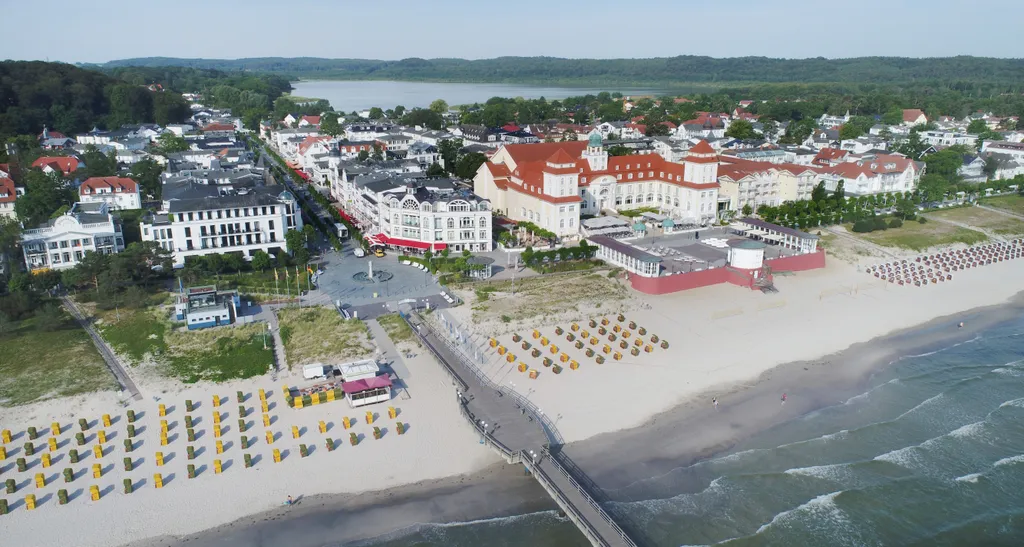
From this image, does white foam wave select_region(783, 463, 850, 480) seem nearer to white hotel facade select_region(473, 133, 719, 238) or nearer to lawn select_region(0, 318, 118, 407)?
lawn select_region(0, 318, 118, 407)

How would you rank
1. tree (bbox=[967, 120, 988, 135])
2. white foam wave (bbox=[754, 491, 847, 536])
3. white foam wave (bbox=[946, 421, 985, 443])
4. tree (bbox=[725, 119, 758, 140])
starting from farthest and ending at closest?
1. tree (bbox=[967, 120, 988, 135])
2. tree (bbox=[725, 119, 758, 140])
3. white foam wave (bbox=[946, 421, 985, 443])
4. white foam wave (bbox=[754, 491, 847, 536])

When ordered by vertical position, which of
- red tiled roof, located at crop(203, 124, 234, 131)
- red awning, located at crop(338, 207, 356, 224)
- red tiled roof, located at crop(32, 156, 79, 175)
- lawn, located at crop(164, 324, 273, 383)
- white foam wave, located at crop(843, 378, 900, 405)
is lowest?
white foam wave, located at crop(843, 378, 900, 405)

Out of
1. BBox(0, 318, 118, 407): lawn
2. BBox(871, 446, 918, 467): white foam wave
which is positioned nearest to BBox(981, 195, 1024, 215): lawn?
BBox(871, 446, 918, 467): white foam wave

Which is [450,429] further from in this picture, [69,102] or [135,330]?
[69,102]

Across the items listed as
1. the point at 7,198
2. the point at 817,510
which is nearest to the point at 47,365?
the point at 7,198

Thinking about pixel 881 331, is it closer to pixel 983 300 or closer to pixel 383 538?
pixel 983 300

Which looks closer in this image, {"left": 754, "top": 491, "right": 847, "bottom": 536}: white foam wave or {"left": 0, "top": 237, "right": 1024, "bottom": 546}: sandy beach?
{"left": 0, "top": 237, "right": 1024, "bottom": 546}: sandy beach

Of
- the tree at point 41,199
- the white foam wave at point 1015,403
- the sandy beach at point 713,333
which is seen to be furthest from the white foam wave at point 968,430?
the tree at point 41,199
